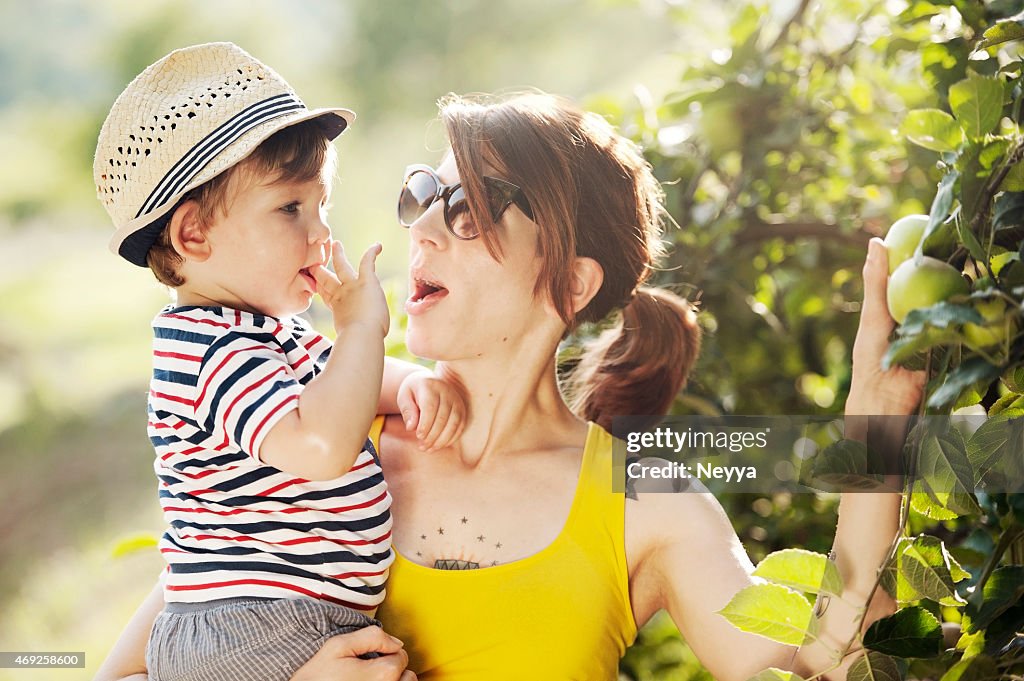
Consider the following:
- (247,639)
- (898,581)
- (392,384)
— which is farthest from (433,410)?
(898,581)

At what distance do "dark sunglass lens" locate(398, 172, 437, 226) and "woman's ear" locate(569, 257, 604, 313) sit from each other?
197 millimetres

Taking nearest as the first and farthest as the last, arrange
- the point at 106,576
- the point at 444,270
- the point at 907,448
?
the point at 907,448
the point at 444,270
the point at 106,576

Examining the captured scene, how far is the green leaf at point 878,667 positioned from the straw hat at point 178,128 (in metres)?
0.75

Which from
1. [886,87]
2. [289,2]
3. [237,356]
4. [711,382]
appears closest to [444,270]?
[237,356]

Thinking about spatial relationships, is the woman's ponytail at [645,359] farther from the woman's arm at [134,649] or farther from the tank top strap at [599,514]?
the woman's arm at [134,649]

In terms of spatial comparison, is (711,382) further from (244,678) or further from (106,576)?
(106,576)

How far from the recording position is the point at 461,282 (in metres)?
1.18

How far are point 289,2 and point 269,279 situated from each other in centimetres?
554

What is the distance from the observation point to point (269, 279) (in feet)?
3.56

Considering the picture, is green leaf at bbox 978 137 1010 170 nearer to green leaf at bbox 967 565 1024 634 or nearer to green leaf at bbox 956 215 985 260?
green leaf at bbox 956 215 985 260

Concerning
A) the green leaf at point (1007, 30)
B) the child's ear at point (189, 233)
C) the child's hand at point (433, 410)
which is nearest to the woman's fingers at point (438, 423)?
the child's hand at point (433, 410)

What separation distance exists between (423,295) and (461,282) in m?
0.05

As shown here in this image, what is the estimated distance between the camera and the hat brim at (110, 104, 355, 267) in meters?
1.03

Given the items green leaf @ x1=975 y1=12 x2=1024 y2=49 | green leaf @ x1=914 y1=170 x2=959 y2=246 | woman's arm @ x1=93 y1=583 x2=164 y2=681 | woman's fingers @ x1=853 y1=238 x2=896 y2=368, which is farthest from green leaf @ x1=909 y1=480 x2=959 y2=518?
woman's arm @ x1=93 y1=583 x2=164 y2=681
